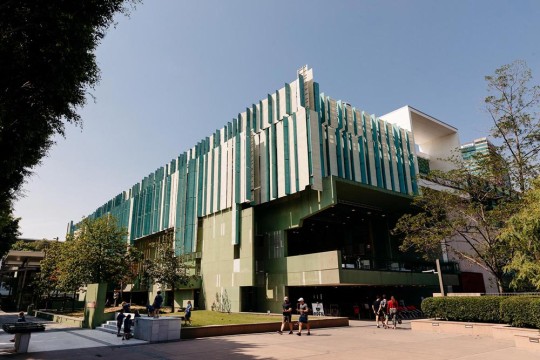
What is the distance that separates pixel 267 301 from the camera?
3036 centimetres

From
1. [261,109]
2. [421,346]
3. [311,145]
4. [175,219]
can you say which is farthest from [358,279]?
[175,219]

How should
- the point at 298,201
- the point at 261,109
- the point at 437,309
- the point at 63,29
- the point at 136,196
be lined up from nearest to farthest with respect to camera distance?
the point at 63,29 → the point at 437,309 → the point at 298,201 → the point at 261,109 → the point at 136,196

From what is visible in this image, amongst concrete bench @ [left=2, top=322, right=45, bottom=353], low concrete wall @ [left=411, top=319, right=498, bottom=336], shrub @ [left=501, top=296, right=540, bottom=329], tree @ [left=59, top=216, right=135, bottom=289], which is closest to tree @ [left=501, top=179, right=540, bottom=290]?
shrub @ [left=501, top=296, right=540, bottom=329]

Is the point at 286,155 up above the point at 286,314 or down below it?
above

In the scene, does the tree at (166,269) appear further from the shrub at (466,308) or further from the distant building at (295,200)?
the shrub at (466,308)

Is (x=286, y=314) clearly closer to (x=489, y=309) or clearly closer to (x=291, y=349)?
(x=291, y=349)

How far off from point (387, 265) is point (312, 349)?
2064 cm

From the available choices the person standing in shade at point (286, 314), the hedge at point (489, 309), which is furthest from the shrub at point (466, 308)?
the person standing in shade at point (286, 314)

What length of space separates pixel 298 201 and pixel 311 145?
516cm

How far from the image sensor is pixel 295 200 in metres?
30.1

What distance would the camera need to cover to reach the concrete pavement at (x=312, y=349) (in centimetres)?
1073

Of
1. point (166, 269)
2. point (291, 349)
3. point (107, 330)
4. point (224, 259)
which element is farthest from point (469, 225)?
point (107, 330)

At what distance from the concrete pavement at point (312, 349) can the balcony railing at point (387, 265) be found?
12.2m

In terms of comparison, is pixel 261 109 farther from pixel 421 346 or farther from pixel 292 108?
pixel 421 346
